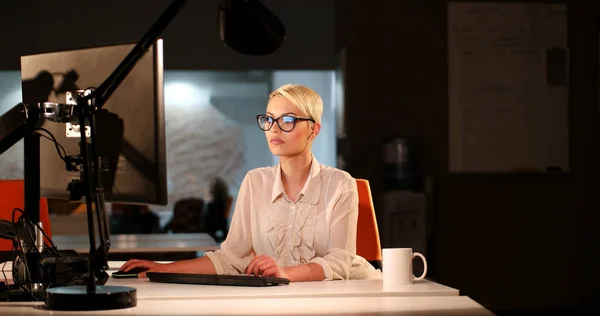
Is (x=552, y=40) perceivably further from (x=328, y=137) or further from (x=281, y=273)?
(x=281, y=273)

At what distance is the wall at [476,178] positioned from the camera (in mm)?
6176

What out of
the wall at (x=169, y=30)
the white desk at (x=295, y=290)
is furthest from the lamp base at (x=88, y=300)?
the wall at (x=169, y=30)

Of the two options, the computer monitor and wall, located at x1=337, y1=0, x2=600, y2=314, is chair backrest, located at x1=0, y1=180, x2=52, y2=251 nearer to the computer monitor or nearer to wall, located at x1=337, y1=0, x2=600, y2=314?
the computer monitor

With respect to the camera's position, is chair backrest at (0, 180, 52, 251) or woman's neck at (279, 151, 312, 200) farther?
chair backrest at (0, 180, 52, 251)

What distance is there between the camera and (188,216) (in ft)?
21.4

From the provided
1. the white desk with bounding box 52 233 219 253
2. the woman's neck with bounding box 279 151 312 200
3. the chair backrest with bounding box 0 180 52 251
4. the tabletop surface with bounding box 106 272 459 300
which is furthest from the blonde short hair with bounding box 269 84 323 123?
the chair backrest with bounding box 0 180 52 251

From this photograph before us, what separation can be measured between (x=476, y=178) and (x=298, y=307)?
470 cm

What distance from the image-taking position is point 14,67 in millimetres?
6348

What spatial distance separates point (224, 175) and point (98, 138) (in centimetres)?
454

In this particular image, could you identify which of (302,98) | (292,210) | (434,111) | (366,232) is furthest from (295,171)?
(434,111)

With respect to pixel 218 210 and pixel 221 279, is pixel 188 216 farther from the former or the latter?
pixel 221 279

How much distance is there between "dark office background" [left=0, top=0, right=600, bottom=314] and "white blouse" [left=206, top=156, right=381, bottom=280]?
11.9 feet

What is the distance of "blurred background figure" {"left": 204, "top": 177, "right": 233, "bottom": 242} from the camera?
6.50 meters

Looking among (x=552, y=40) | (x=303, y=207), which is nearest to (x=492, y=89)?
(x=552, y=40)
